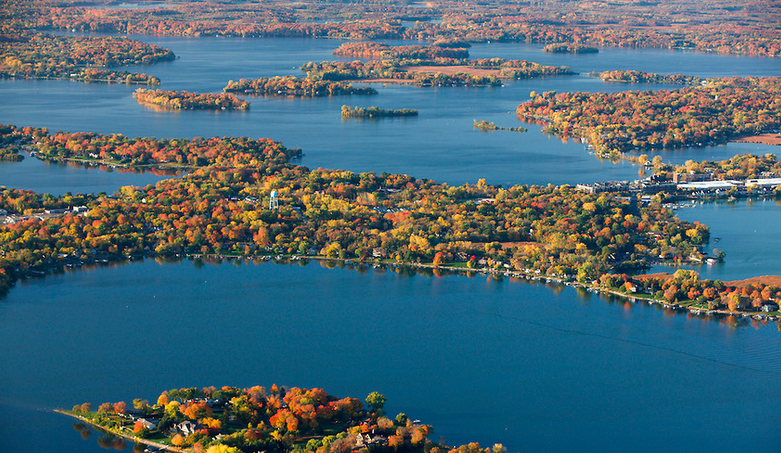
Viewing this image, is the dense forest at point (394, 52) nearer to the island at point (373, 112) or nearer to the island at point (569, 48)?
the island at point (569, 48)

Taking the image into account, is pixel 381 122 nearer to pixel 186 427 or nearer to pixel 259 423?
pixel 259 423

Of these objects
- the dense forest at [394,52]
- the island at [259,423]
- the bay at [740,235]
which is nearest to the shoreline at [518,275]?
the bay at [740,235]

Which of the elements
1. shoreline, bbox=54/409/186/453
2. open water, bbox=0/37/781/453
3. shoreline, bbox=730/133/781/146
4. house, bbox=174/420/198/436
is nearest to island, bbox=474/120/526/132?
shoreline, bbox=730/133/781/146

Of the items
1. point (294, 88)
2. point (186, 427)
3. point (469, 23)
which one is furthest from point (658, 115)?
point (469, 23)

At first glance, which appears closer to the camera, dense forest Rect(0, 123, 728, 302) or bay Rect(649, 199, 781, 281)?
bay Rect(649, 199, 781, 281)

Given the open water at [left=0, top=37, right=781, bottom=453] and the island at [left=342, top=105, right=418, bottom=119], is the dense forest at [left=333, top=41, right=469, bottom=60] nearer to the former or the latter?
the island at [left=342, top=105, right=418, bottom=119]
